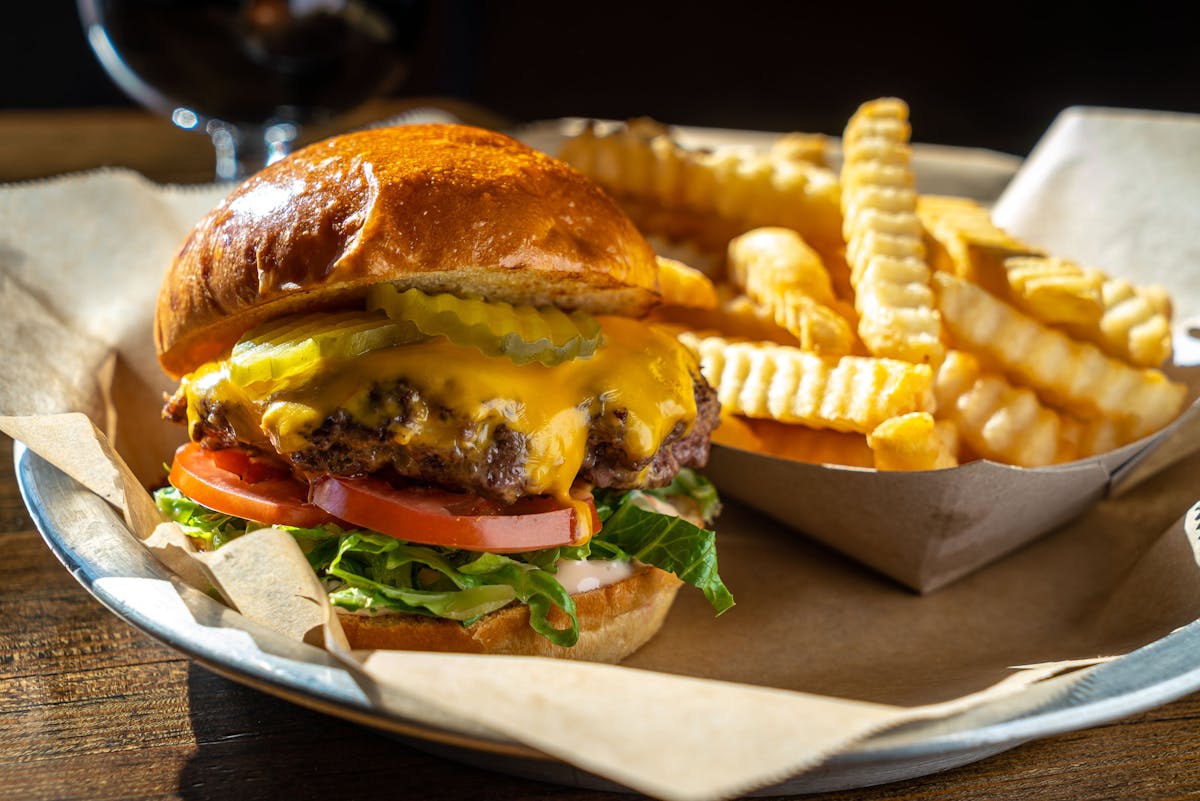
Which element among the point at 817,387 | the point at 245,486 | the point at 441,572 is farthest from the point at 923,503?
the point at 245,486

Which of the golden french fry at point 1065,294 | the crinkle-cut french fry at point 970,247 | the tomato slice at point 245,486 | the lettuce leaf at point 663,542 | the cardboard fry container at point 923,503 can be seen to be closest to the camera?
the tomato slice at point 245,486

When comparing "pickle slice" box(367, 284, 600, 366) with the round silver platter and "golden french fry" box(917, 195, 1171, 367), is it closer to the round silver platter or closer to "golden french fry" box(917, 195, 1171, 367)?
the round silver platter

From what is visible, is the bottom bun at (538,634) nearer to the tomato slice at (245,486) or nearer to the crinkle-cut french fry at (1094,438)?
the tomato slice at (245,486)

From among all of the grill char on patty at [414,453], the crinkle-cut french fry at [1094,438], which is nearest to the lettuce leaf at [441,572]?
the grill char on patty at [414,453]

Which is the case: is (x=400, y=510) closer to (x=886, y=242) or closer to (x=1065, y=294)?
(x=886, y=242)

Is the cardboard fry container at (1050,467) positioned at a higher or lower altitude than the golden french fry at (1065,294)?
lower

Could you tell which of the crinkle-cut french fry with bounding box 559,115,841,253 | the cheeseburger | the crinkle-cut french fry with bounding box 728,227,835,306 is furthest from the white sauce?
the crinkle-cut french fry with bounding box 559,115,841,253
